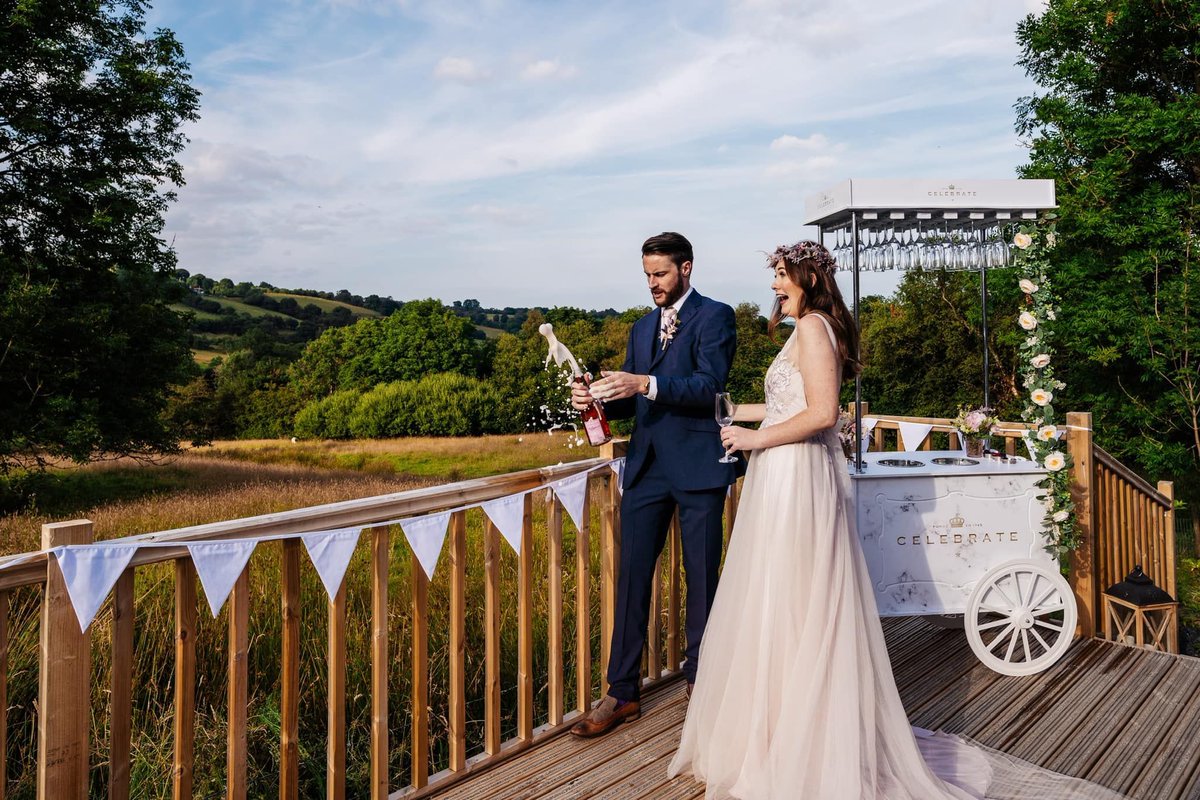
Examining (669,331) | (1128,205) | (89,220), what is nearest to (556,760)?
(669,331)

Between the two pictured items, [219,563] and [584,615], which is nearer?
[219,563]

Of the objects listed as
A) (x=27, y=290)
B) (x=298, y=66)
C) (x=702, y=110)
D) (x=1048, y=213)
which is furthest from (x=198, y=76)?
(x=1048, y=213)

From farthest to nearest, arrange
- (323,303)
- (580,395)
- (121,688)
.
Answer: (323,303)
(580,395)
(121,688)

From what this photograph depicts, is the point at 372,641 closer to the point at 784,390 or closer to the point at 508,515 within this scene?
the point at 508,515

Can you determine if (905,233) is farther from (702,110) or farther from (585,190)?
(585,190)

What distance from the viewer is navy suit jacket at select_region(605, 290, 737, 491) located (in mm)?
2900

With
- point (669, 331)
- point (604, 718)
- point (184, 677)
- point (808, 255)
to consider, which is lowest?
point (604, 718)

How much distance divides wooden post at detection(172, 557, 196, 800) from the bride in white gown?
1.49 meters

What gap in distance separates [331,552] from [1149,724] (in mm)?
3213

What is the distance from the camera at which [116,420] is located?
1318cm

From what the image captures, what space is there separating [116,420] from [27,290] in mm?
2594

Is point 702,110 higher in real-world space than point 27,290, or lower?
higher

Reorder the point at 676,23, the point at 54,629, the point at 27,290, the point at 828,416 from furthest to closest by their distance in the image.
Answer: the point at 27,290, the point at 676,23, the point at 828,416, the point at 54,629

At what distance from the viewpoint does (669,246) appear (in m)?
2.98
